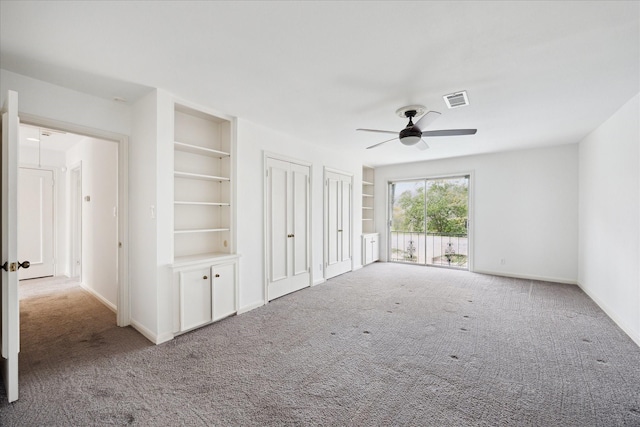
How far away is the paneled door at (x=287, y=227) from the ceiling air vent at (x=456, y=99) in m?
2.48

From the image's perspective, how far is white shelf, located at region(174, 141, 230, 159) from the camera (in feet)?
10.6

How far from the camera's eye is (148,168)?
3018mm

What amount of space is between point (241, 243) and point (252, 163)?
44.9 inches

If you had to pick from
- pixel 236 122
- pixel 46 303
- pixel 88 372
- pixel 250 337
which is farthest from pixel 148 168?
pixel 46 303

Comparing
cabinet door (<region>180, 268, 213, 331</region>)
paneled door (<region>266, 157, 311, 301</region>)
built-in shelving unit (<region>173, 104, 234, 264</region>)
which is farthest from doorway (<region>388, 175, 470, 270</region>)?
cabinet door (<region>180, 268, 213, 331</region>)

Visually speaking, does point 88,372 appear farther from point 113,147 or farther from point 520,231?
point 520,231

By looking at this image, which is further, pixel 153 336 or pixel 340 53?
pixel 153 336

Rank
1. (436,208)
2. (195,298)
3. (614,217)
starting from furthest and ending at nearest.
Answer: (436,208) < (614,217) < (195,298)

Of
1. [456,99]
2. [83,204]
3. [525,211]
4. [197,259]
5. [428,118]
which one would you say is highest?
[456,99]

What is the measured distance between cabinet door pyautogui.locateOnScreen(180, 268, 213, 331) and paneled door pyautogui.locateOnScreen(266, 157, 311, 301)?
1057 millimetres

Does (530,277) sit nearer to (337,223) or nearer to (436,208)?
(436,208)

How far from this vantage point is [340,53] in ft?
7.39

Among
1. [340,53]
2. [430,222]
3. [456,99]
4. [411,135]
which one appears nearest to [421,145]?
[411,135]

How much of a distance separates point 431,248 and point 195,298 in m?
5.51
